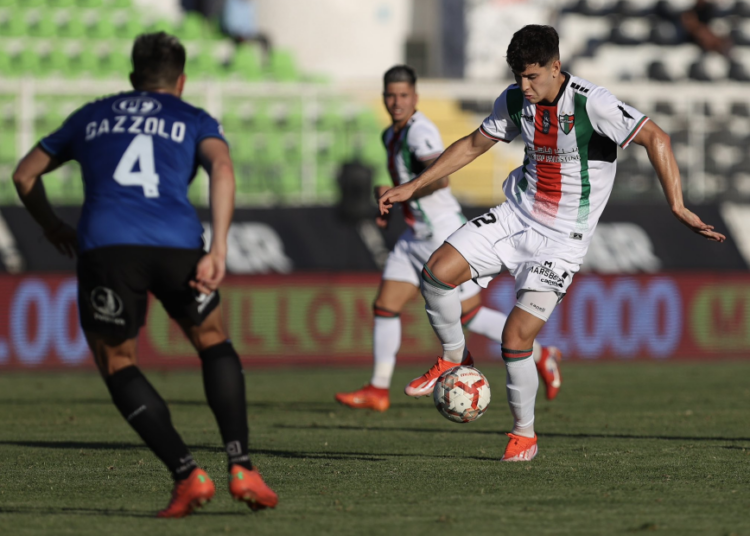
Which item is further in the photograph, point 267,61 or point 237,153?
point 267,61

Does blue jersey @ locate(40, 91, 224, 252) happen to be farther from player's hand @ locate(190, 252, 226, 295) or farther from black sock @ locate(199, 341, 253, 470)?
black sock @ locate(199, 341, 253, 470)

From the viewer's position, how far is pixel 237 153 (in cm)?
1845

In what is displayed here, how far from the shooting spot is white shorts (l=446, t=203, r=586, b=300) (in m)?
7.04

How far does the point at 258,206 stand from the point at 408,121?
679 cm

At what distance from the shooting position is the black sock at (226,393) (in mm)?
5195

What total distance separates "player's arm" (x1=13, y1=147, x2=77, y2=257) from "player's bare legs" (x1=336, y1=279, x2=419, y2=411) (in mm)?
4746

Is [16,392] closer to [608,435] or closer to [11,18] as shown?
[608,435]

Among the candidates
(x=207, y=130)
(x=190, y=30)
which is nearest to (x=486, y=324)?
(x=207, y=130)

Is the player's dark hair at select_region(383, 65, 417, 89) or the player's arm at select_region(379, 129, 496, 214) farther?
the player's dark hair at select_region(383, 65, 417, 89)

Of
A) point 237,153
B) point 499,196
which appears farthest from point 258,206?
point 499,196

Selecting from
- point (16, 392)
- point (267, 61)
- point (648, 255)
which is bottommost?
point (16, 392)

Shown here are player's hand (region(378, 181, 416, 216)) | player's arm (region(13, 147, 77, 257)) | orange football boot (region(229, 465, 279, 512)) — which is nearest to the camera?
orange football boot (region(229, 465, 279, 512))

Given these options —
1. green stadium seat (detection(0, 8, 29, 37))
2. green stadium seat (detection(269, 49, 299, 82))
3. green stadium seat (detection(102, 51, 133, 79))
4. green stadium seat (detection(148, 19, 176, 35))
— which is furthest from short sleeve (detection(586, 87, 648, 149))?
green stadium seat (detection(0, 8, 29, 37))

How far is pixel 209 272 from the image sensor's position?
199 inches
